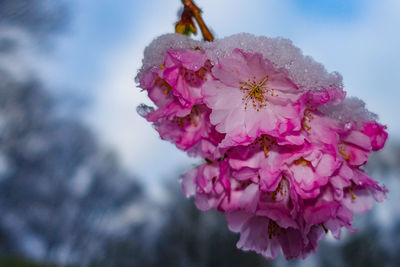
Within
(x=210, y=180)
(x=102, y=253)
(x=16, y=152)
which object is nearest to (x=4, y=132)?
(x=16, y=152)

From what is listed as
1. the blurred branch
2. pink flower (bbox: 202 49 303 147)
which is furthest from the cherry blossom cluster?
the blurred branch

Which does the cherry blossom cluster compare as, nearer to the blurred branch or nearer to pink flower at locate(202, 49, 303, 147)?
pink flower at locate(202, 49, 303, 147)

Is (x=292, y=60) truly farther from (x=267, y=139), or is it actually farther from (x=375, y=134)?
(x=375, y=134)

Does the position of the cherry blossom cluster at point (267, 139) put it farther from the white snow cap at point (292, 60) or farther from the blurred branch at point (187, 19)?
the blurred branch at point (187, 19)

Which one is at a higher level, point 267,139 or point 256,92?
point 256,92

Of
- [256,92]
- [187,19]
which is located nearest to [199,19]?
[187,19]

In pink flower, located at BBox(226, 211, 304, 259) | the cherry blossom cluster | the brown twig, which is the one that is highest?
the brown twig

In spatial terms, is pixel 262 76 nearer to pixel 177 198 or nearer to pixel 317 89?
pixel 317 89

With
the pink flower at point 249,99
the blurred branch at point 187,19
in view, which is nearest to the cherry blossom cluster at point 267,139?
the pink flower at point 249,99
